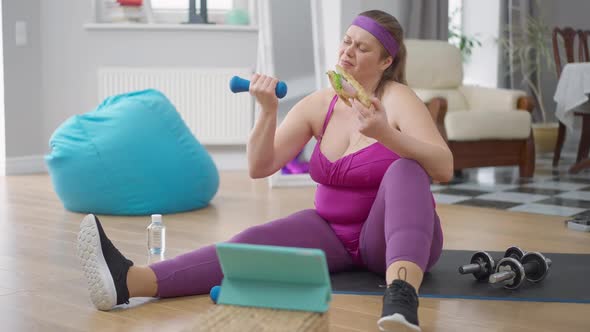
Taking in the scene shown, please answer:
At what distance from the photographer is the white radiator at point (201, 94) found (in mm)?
5457

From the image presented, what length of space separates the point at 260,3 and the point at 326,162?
9.27 feet

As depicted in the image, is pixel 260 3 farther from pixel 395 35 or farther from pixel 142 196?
pixel 395 35

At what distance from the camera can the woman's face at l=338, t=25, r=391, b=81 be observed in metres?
→ 2.15

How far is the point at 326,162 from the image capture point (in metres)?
2.21

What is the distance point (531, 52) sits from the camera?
745 centimetres

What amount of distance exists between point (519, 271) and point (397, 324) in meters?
0.75

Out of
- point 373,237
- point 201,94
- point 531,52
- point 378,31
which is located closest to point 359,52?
point 378,31

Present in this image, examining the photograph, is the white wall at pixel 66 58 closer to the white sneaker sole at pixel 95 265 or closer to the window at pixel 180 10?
the window at pixel 180 10

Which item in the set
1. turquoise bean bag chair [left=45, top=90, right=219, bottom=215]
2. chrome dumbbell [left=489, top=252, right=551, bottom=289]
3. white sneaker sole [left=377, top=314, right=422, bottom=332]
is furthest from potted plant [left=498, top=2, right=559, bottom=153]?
white sneaker sole [left=377, top=314, right=422, bottom=332]

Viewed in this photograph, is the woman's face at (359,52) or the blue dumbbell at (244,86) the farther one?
the woman's face at (359,52)

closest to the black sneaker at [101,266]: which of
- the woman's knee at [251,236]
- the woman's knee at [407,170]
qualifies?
the woman's knee at [251,236]

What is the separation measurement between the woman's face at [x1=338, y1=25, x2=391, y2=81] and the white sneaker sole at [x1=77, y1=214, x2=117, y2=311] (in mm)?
754

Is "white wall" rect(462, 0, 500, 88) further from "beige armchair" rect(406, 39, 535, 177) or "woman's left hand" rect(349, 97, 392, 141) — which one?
"woman's left hand" rect(349, 97, 392, 141)

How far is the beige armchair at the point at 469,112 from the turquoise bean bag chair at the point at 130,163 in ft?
5.83
